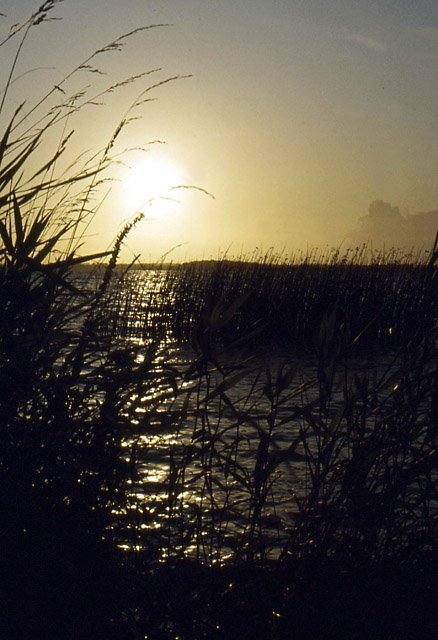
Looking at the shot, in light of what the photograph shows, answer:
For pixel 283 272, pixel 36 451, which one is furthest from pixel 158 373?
pixel 283 272

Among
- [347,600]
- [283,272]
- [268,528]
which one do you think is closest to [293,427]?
[268,528]

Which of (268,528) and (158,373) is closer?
(158,373)

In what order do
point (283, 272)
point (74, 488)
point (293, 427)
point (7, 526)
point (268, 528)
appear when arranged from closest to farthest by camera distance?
point (7, 526) < point (74, 488) < point (268, 528) < point (293, 427) < point (283, 272)

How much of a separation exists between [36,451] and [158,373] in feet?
1.36

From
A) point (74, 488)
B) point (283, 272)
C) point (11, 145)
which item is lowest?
point (74, 488)

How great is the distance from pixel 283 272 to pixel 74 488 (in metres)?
11.1

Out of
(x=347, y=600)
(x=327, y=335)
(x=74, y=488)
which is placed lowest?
(x=347, y=600)

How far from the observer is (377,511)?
1990 millimetres

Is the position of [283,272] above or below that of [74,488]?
above

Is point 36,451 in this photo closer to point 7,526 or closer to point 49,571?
point 7,526

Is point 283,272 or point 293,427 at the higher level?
point 283,272

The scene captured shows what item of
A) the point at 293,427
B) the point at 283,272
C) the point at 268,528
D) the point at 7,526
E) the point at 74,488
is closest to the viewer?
the point at 7,526

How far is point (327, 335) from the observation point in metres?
2.08

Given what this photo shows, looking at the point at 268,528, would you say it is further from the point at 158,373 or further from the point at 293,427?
the point at 293,427
